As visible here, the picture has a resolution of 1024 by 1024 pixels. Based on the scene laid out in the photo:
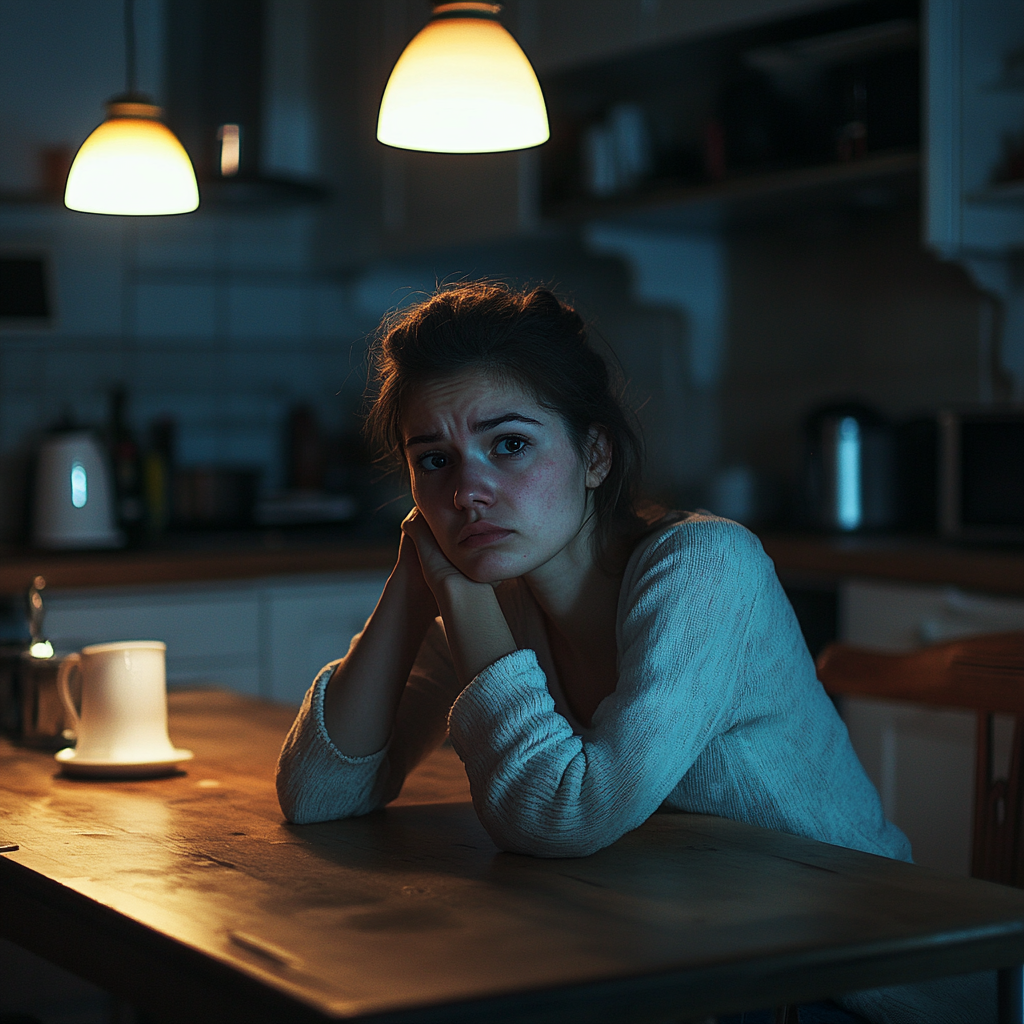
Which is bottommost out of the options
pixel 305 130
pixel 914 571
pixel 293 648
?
pixel 293 648

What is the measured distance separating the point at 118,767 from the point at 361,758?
0.29m

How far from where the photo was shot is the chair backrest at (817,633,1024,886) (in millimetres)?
1400

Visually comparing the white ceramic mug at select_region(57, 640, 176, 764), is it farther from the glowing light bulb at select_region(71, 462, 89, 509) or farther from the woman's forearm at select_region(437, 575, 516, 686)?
the glowing light bulb at select_region(71, 462, 89, 509)

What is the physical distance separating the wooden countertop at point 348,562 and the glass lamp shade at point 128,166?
1351mm

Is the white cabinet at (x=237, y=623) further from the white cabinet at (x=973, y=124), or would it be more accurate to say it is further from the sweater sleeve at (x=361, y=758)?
the sweater sleeve at (x=361, y=758)

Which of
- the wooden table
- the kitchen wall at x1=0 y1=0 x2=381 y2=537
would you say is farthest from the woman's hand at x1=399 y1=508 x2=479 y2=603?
the kitchen wall at x1=0 y1=0 x2=381 y2=537

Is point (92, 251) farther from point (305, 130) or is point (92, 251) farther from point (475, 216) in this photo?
point (475, 216)

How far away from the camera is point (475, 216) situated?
365 cm

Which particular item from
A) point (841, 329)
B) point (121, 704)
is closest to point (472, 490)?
point (121, 704)

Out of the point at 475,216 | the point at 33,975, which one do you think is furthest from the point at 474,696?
the point at 475,216

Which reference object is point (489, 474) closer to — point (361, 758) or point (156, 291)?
point (361, 758)

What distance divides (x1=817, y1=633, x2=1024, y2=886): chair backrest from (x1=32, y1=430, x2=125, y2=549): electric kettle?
2370 mm

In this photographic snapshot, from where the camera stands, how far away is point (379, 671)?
132cm

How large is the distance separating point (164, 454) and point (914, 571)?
2175mm
